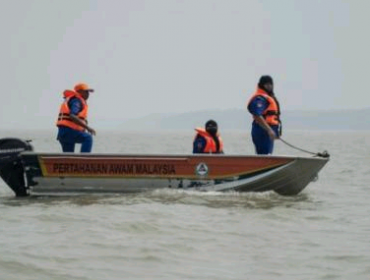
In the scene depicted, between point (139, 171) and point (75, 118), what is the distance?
1339 millimetres

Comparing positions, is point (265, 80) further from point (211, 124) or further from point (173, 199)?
point (173, 199)

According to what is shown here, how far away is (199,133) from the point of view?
12.8 meters

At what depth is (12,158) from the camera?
12.2 metres

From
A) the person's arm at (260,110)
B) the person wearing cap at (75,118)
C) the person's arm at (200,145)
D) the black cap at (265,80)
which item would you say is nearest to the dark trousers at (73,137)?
the person wearing cap at (75,118)

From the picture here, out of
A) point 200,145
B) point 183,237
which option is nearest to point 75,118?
point 200,145

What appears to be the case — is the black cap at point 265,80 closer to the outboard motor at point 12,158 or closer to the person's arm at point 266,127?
the person's arm at point 266,127

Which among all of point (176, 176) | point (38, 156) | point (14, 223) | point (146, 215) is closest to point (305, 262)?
point (146, 215)

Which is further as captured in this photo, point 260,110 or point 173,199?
point 260,110

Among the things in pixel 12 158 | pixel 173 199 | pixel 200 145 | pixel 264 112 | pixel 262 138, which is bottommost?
pixel 173 199

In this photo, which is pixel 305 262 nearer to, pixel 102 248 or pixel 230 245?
pixel 230 245

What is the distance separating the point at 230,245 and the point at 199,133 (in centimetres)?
461

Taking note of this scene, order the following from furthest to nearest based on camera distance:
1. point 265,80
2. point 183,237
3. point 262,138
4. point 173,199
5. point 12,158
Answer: point 262,138 → point 265,80 → point 12,158 → point 173,199 → point 183,237

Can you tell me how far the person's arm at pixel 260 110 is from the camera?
40.4 ft

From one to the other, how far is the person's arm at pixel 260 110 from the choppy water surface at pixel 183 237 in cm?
103
